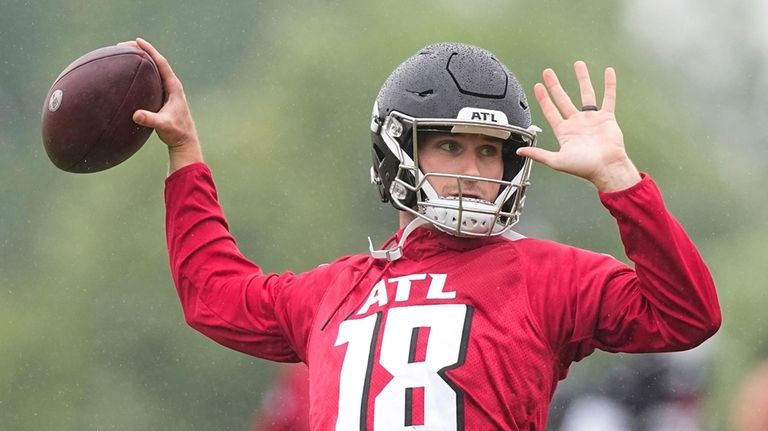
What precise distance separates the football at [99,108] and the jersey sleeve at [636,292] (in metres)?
1.21

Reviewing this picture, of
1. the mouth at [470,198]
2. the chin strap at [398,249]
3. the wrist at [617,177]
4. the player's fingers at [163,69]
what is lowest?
the chin strap at [398,249]

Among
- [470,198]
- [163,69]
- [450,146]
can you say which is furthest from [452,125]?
[163,69]

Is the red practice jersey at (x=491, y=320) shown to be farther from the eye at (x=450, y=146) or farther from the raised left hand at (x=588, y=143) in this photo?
the eye at (x=450, y=146)

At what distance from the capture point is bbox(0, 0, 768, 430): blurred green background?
7.87 metres

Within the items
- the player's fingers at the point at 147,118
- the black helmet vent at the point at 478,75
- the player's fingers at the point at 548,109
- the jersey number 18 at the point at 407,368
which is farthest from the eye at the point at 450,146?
the player's fingers at the point at 147,118

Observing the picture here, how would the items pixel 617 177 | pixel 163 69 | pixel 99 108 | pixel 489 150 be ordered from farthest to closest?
1. pixel 163 69
2. pixel 99 108
3. pixel 489 150
4. pixel 617 177

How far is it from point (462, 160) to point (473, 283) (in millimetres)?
307

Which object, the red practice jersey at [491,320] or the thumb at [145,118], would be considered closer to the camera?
the red practice jersey at [491,320]

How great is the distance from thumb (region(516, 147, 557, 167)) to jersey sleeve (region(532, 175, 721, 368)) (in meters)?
0.14

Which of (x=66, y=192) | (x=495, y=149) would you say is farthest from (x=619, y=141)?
(x=66, y=192)

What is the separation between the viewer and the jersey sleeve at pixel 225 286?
3865mm

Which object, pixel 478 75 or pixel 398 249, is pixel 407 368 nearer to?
pixel 398 249

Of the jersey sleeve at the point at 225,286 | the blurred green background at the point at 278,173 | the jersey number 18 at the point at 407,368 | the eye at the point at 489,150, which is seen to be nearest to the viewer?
the jersey number 18 at the point at 407,368

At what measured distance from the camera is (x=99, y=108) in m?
3.92
